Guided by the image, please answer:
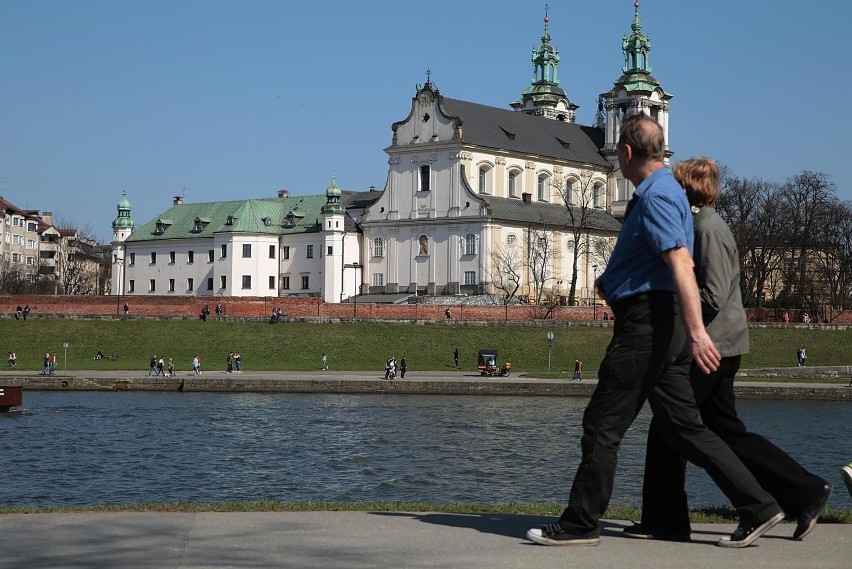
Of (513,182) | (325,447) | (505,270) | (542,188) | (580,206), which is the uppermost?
(513,182)

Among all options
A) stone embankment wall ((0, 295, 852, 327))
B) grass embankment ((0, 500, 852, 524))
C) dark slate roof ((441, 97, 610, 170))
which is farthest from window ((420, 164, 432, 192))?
grass embankment ((0, 500, 852, 524))

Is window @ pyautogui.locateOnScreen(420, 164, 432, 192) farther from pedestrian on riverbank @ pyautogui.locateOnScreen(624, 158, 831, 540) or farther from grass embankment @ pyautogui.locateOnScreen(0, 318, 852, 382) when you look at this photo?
pedestrian on riverbank @ pyautogui.locateOnScreen(624, 158, 831, 540)

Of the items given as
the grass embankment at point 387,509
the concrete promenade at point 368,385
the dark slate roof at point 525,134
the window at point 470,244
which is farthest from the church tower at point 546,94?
the grass embankment at point 387,509

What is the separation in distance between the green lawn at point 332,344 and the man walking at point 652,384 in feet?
203

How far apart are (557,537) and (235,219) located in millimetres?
106138

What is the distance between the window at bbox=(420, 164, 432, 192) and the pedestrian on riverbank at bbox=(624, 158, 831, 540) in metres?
93.8

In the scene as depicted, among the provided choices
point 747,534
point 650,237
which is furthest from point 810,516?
point 650,237

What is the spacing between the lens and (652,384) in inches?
358

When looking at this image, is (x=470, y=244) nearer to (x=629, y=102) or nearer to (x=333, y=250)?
(x=333, y=250)

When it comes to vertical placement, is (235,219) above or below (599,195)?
below

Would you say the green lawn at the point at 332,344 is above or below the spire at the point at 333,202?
below

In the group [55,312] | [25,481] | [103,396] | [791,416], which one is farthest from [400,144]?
[25,481]

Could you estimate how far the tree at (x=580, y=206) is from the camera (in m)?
101

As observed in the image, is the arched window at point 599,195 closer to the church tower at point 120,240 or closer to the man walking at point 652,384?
the church tower at point 120,240
